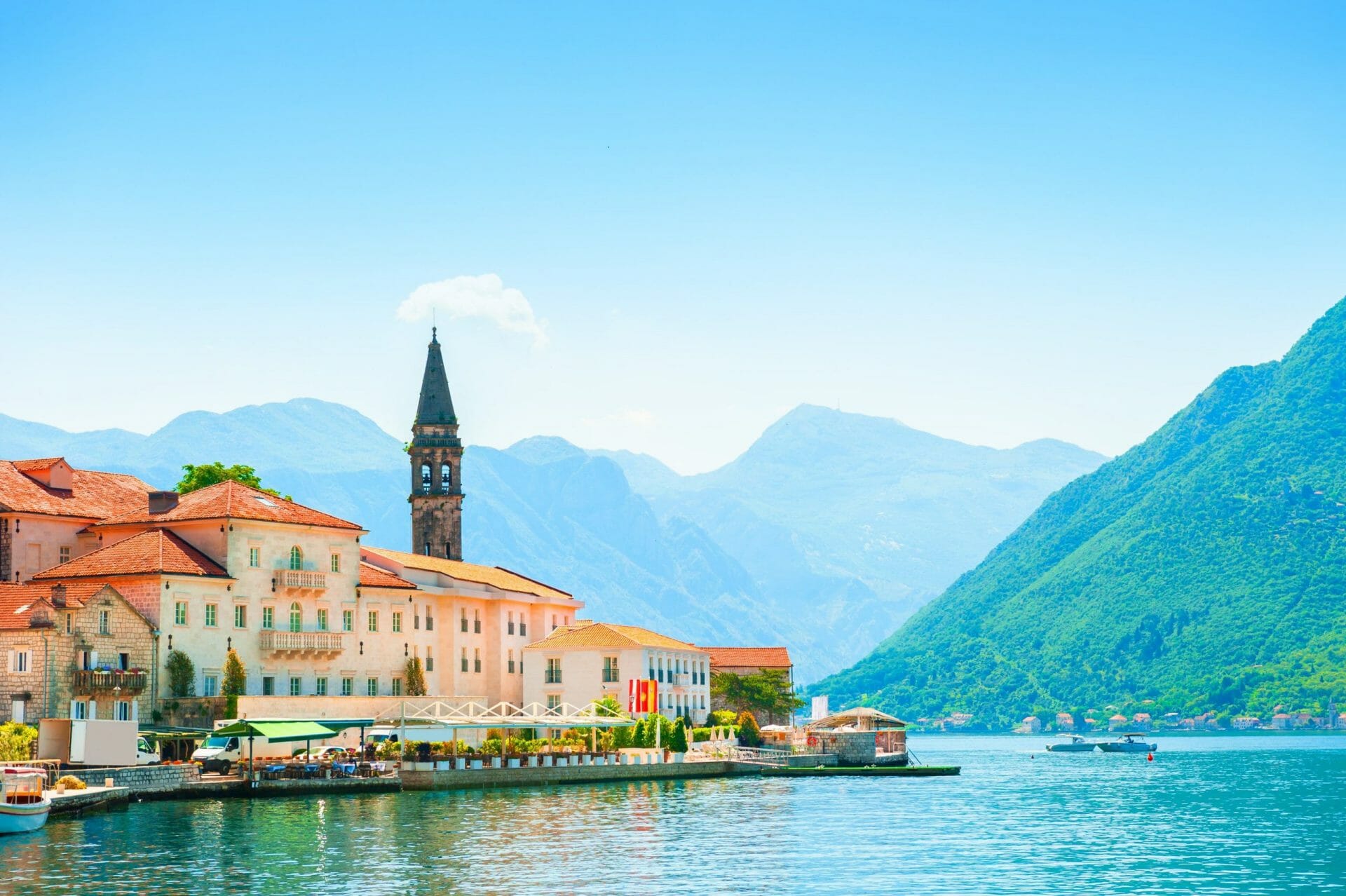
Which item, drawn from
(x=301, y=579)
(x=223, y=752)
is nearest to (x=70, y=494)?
(x=301, y=579)

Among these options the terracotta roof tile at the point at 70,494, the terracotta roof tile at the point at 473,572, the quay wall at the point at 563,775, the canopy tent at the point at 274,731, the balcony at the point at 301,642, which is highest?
the terracotta roof tile at the point at 70,494

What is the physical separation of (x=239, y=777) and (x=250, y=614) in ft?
56.6

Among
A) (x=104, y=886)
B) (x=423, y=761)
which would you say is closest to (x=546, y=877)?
(x=104, y=886)

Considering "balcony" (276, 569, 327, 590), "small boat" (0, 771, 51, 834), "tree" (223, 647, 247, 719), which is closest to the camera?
"small boat" (0, 771, 51, 834)

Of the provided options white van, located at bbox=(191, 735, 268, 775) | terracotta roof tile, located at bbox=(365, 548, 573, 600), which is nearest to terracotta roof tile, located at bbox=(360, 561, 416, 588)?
terracotta roof tile, located at bbox=(365, 548, 573, 600)

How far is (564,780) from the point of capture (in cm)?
10044

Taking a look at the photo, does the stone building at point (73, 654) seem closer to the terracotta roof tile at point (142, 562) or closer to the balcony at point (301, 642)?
the terracotta roof tile at point (142, 562)

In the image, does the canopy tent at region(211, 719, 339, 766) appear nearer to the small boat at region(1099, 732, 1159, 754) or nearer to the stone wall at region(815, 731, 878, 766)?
the stone wall at region(815, 731, 878, 766)

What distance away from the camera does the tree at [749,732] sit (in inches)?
5202

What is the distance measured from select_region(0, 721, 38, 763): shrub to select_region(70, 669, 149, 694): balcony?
18.9 feet

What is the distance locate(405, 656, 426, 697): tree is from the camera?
111 meters

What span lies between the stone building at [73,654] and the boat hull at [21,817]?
22704 mm

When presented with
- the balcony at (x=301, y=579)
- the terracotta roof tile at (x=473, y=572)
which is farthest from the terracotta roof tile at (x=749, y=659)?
the balcony at (x=301, y=579)

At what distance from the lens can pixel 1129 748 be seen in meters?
190
